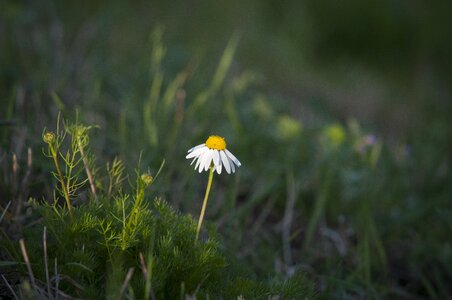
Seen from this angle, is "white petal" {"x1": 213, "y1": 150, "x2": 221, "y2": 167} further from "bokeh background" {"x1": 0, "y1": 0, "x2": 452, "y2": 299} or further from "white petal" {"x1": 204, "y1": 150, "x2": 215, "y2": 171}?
"bokeh background" {"x1": 0, "y1": 0, "x2": 452, "y2": 299}

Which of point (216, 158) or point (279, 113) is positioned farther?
point (279, 113)

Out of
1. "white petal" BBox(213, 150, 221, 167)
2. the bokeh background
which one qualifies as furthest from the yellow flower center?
the bokeh background

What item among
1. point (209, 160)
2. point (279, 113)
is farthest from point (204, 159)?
point (279, 113)

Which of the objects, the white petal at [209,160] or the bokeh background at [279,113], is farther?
the bokeh background at [279,113]

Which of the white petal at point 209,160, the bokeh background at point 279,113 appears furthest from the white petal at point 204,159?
the bokeh background at point 279,113

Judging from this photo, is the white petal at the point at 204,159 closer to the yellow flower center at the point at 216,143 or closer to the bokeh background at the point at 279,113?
the yellow flower center at the point at 216,143

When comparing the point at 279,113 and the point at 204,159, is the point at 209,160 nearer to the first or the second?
the point at 204,159

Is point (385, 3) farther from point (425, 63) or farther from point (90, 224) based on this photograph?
point (90, 224)

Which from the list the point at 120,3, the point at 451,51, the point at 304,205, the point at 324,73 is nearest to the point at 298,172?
the point at 304,205
